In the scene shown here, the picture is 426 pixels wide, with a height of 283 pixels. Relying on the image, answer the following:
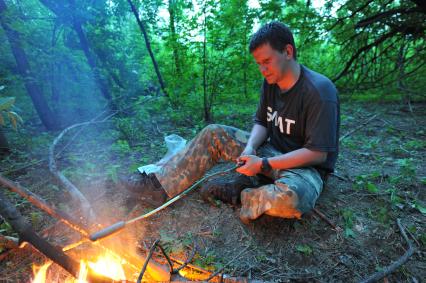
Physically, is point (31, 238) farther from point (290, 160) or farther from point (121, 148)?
point (121, 148)

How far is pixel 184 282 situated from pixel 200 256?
1.71ft

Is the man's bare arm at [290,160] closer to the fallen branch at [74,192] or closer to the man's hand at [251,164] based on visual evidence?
the man's hand at [251,164]

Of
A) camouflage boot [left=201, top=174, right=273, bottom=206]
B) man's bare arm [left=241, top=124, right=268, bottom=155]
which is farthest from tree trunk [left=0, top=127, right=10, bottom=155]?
man's bare arm [left=241, top=124, right=268, bottom=155]

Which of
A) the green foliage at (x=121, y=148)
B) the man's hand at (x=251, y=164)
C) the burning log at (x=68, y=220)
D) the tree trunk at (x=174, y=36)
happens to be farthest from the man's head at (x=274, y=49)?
the tree trunk at (x=174, y=36)

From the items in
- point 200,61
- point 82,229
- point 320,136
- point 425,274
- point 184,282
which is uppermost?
point 200,61

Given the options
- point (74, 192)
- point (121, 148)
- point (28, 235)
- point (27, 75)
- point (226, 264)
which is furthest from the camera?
point (27, 75)

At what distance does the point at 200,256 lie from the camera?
2004mm

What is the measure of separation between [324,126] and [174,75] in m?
4.08

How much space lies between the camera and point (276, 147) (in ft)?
8.46

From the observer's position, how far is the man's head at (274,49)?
2.02m

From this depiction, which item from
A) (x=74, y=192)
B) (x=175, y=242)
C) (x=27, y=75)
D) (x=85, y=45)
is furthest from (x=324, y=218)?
(x=85, y=45)

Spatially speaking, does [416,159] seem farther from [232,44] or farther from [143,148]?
[143,148]

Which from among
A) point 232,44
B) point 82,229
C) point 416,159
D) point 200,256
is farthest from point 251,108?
point 82,229

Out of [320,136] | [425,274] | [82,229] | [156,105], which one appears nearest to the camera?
[82,229]
